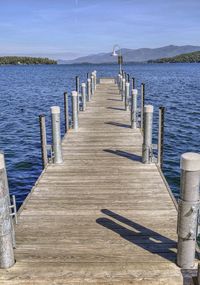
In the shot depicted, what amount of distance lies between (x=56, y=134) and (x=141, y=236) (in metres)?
4.31

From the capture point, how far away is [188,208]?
4832 millimetres

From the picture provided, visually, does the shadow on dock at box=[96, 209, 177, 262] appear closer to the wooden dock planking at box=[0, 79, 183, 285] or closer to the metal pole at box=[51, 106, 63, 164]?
the wooden dock planking at box=[0, 79, 183, 285]

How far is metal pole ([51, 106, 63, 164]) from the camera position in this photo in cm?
917

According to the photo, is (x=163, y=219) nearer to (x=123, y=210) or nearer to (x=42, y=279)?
(x=123, y=210)

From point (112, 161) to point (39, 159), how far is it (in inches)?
296

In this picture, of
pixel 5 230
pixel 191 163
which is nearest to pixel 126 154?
pixel 191 163

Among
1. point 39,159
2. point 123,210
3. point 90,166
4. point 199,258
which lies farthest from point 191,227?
point 39,159

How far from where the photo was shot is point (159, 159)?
936 cm

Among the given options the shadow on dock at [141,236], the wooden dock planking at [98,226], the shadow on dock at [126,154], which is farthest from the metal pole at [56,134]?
the shadow on dock at [141,236]

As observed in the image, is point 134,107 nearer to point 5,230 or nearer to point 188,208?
point 188,208

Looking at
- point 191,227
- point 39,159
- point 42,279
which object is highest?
point 191,227

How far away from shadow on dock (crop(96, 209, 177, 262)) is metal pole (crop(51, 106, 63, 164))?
3331mm

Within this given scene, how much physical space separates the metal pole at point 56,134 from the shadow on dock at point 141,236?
3331 mm

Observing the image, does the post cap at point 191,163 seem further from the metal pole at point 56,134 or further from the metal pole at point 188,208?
the metal pole at point 56,134
